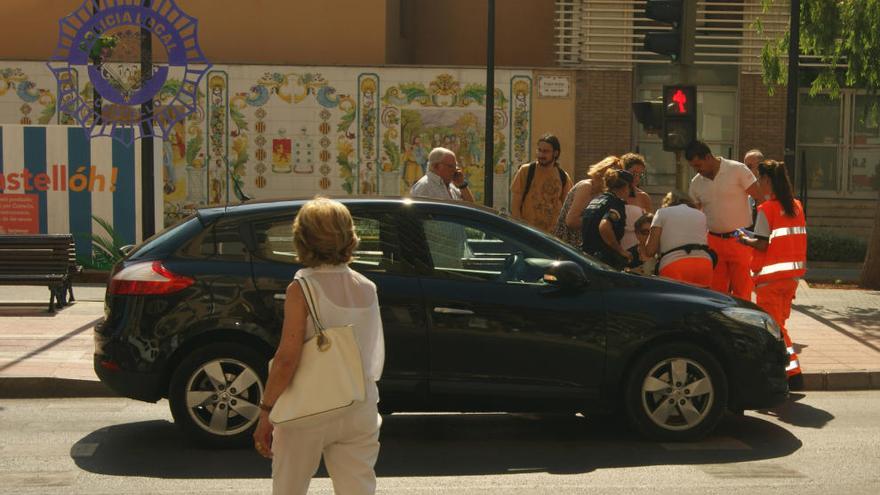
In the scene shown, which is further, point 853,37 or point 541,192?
point 853,37

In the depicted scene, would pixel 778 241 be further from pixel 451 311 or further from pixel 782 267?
pixel 451 311

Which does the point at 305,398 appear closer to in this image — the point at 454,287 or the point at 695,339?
the point at 454,287

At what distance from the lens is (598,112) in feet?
80.6

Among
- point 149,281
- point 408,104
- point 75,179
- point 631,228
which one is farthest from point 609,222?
point 408,104

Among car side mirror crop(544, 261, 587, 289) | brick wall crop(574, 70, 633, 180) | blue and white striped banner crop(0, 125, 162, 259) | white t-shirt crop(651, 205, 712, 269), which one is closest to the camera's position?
car side mirror crop(544, 261, 587, 289)

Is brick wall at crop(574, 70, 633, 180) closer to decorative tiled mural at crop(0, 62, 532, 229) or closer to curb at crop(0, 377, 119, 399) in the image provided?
decorative tiled mural at crop(0, 62, 532, 229)

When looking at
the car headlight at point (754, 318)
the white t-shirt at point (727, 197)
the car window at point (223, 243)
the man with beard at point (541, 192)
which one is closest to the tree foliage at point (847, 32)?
the man with beard at point (541, 192)

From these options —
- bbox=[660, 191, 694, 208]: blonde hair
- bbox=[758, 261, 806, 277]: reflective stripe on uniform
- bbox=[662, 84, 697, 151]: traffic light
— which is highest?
bbox=[662, 84, 697, 151]: traffic light

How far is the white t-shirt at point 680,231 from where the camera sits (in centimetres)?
966

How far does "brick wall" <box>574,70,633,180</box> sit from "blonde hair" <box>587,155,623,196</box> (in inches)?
542

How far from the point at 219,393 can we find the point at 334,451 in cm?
304

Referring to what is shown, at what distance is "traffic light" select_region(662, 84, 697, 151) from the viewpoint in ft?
40.4

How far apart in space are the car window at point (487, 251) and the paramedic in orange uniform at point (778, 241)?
2902 millimetres

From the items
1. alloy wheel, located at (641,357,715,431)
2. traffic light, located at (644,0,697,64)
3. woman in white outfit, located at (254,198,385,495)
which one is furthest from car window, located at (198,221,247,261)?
traffic light, located at (644,0,697,64)
